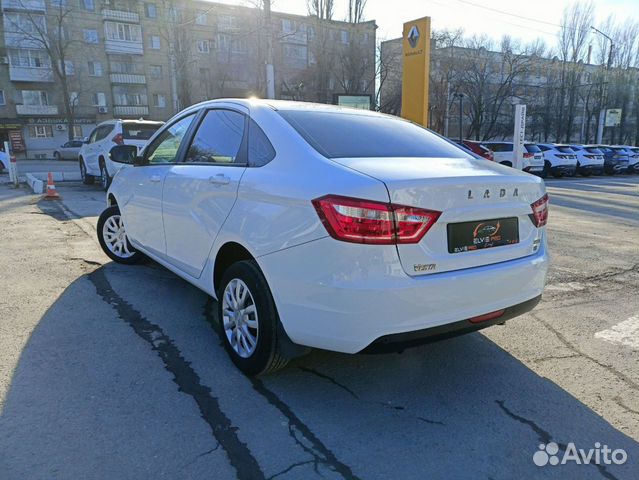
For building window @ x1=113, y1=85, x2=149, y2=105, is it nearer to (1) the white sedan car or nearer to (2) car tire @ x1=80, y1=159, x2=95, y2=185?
(2) car tire @ x1=80, y1=159, x2=95, y2=185

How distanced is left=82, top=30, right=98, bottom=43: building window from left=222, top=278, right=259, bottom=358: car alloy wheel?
169 feet

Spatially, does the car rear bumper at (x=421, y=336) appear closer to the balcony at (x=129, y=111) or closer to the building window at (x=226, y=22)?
the balcony at (x=129, y=111)

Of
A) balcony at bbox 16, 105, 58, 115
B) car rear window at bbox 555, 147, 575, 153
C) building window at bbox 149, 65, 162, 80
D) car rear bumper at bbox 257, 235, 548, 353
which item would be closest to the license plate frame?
car rear bumper at bbox 257, 235, 548, 353

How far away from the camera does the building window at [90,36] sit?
1775 inches

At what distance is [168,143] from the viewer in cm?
421

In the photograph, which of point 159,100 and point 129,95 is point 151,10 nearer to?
point 159,100

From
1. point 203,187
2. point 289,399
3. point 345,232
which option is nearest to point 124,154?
point 203,187

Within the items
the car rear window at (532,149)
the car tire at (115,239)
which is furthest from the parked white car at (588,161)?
the car tire at (115,239)

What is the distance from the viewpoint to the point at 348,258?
226 cm

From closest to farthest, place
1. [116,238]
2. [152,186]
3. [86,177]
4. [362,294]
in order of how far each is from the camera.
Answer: [362,294], [152,186], [116,238], [86,177]

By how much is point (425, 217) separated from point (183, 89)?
41.2 metres

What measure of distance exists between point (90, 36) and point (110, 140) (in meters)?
42.1

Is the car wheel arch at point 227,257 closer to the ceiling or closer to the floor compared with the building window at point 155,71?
closer to the floor

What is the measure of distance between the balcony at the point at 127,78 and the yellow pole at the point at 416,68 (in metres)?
42.6
